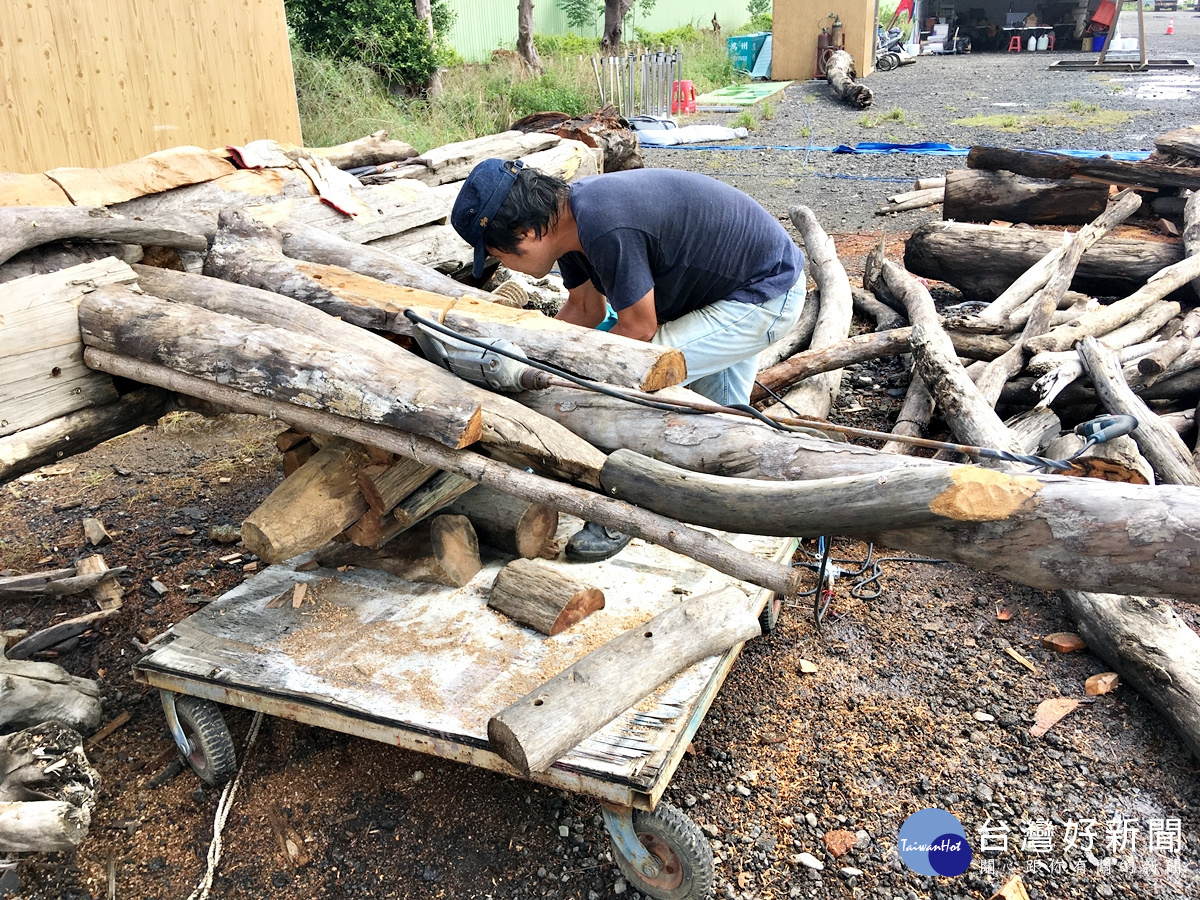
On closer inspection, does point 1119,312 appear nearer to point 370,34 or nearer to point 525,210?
point 525,210

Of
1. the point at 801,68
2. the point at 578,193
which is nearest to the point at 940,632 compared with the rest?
the point at 578,193

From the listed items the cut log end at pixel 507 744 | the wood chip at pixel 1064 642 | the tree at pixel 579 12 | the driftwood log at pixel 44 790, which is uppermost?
the tree at pixel 579 12

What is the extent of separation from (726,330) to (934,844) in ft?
6.70

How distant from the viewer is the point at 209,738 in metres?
3.13

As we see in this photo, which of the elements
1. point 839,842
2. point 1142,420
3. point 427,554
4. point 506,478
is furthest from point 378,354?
point 1142,420

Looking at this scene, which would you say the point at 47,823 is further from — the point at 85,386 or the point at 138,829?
the point at 85,386

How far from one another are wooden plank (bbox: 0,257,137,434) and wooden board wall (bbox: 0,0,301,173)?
Answer: 3939mm

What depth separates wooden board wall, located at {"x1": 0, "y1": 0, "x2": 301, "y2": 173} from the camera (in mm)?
6176

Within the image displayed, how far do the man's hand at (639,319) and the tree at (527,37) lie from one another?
16.2 metres

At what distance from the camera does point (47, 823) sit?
2574 millimetres

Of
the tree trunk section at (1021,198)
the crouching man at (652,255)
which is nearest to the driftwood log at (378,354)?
the crouching man at (652,255)

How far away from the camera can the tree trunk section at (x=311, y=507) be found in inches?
116

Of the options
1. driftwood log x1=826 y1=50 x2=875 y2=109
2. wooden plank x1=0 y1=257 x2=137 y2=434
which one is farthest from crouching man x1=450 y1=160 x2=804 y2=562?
driftwood log x1=826 y1=50 x2=875 y2=109

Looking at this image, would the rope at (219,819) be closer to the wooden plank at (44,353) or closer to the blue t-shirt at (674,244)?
the wooden plank at (44,353)
